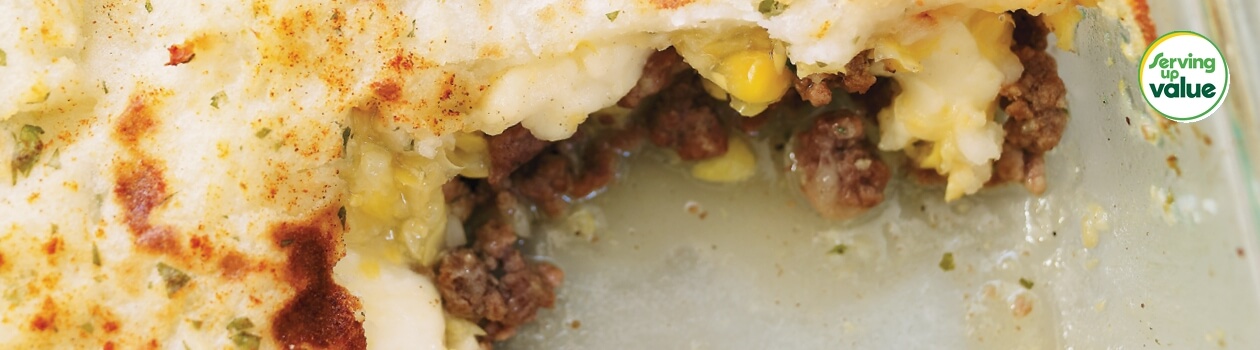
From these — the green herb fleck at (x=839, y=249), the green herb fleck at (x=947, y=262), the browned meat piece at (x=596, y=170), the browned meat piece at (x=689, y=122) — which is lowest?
the green herb fleck at (x=947, y=262)

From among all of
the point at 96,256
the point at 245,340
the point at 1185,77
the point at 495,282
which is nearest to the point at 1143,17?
the point at 1185,77

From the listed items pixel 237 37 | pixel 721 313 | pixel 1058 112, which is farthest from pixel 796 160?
pixel 237 37

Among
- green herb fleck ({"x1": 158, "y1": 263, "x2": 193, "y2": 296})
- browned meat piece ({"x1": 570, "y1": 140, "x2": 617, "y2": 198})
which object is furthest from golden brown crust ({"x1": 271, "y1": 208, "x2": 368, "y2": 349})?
browned meat piece ({"x1": 570, "y1": 140, "x2": 617, "y2": 198})

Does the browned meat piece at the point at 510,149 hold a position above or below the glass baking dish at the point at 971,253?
above

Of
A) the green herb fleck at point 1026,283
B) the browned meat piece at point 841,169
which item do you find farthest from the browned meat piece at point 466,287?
the green herb fleck at point 1026,283

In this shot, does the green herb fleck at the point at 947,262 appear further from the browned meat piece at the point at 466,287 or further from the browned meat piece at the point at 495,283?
the browned meat piece at the point at 466,287

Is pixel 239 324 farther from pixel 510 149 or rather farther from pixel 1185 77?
pixel 1185 77
